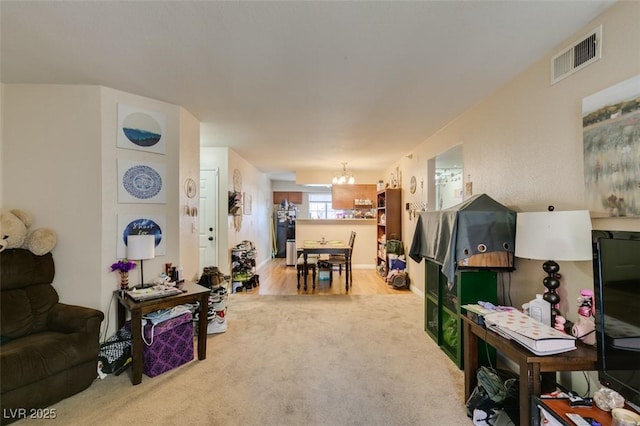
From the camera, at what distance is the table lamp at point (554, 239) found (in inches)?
58.5

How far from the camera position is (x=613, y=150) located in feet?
4.91

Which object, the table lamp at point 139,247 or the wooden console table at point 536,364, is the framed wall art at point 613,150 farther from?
the table lamp at point 139,247

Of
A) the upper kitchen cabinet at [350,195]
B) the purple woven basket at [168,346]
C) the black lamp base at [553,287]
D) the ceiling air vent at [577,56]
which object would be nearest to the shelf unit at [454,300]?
the black lamp base at [553,287]

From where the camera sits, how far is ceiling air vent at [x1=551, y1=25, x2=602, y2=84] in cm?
163

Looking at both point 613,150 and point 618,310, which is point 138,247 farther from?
point 613,150

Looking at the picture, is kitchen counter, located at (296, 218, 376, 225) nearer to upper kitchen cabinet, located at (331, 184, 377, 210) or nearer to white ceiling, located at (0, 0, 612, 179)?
upper kitchen cabinet, located at (331, 184, 377, 210)

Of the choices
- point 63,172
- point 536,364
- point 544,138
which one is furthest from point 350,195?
point 536,364

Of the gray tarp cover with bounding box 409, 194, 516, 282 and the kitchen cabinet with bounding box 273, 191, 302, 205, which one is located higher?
the kitchen cabinet with bounding box 273, 191, 302, 205

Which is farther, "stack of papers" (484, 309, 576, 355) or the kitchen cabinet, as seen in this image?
the kitchen cabinet

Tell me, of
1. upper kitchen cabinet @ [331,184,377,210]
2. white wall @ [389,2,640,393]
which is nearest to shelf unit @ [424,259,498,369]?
white wall @ [389,2,640,393]

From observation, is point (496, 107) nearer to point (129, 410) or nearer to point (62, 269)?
point (129, 410)

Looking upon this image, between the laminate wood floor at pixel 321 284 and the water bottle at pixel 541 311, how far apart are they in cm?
314

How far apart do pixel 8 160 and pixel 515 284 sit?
448 centimetres

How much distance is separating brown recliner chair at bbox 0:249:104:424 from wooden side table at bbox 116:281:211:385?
28cm
